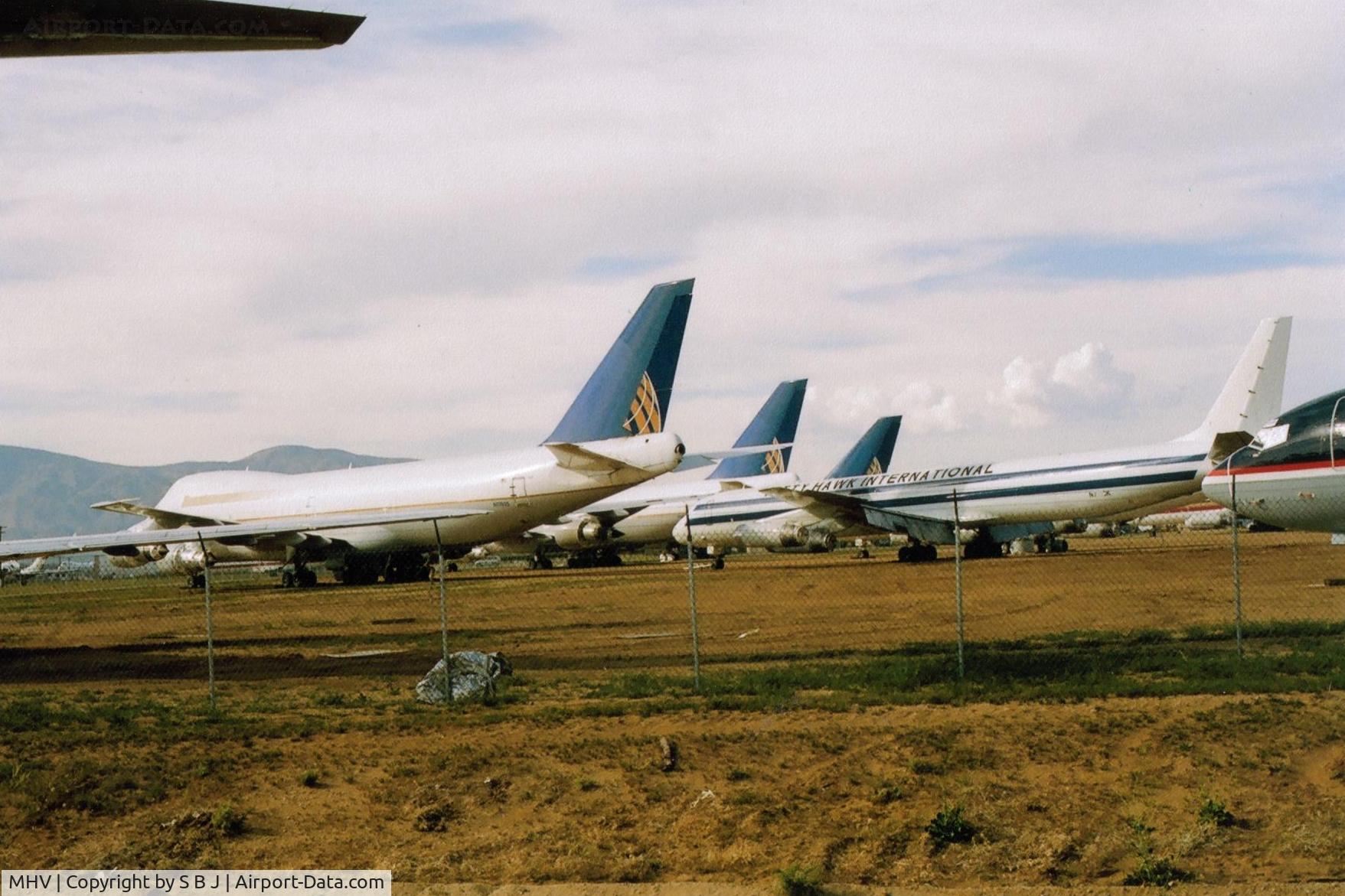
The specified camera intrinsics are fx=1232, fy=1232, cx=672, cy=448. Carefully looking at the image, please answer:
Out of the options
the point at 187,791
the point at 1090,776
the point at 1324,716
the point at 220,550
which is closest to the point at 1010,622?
the point at 1324,716

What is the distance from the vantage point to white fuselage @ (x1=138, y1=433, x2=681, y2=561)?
30.3 metres

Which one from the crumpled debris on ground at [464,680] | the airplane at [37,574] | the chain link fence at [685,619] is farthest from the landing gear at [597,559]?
the crumpled debris on ground at [464,680]

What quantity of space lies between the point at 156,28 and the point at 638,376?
76.0 feet

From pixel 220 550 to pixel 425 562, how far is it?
287 inches

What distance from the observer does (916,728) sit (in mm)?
10547

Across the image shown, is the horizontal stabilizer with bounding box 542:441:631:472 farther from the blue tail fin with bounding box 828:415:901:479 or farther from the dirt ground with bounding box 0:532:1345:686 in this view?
the blue tail fin with bounding box 828:415:901:479

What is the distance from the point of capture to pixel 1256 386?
38.5 meters

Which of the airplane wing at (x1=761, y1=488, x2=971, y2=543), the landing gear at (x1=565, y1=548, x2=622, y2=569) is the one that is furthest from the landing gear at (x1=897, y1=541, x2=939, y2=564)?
the landing gear at (x1=565, y1=548, x2=622, y2=569)

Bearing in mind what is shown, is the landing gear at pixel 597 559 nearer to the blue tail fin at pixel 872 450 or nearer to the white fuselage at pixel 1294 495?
the blue tail fin at pixel 872 450

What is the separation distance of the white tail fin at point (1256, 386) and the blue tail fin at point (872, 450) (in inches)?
857

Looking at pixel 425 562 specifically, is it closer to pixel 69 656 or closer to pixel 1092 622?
pixel 69 656

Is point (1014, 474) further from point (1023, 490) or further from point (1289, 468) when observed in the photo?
point (1289, 468)

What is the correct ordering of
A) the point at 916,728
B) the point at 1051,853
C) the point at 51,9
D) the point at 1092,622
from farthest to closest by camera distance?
the point at 1092,622 < the point at 916,728 < the point at 1051,853 < the point at 51,9

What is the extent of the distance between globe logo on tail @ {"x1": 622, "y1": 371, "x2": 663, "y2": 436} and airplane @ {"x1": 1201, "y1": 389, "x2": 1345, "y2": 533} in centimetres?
1566
